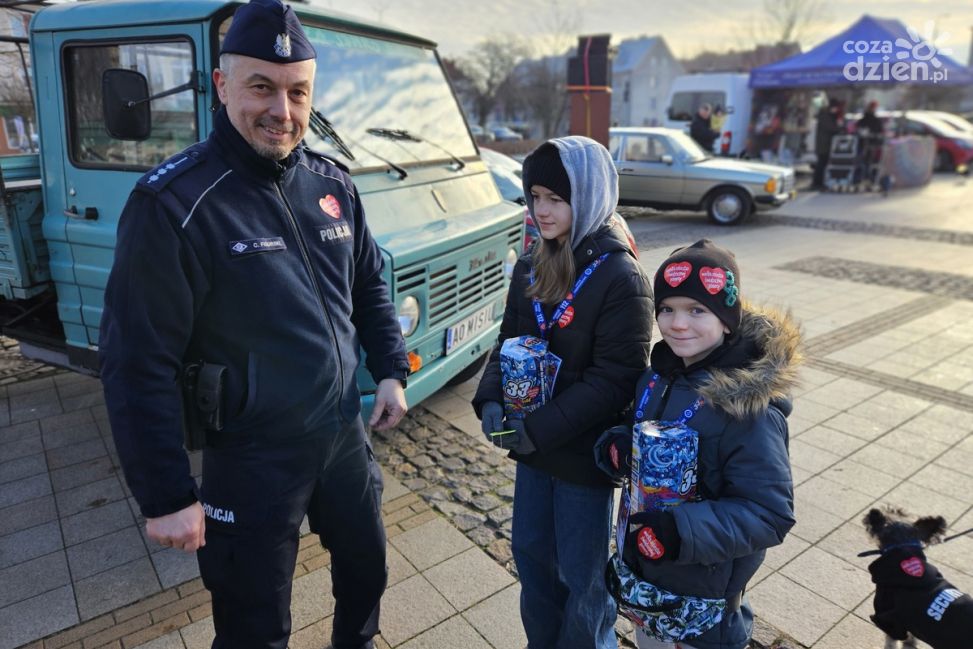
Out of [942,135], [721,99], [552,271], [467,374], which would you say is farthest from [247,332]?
[942,135]

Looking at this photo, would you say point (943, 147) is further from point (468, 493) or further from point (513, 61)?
point (468, 493)

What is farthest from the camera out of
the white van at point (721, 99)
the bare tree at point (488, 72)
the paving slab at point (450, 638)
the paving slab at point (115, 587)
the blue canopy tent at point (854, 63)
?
the bare tree at point (488, 72)

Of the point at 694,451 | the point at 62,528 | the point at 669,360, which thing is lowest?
the point at 62,528

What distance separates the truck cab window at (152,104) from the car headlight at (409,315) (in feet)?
4.30

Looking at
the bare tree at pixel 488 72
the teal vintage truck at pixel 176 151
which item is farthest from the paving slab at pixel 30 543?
the bare tree at pixel 488 72

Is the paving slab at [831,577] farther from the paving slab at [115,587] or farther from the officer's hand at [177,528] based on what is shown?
the paving slab at [115,587]

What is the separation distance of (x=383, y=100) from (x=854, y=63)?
39.1ft

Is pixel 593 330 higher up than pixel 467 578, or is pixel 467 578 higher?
pixel 593 330

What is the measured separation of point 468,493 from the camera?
3525mm

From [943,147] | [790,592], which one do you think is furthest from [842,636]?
[943,147]

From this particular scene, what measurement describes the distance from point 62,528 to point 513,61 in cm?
3403

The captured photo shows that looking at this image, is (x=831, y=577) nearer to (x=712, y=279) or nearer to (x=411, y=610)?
(x=411, y=610)

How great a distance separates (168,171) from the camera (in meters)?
1.67

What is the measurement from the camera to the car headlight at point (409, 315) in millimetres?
3191
